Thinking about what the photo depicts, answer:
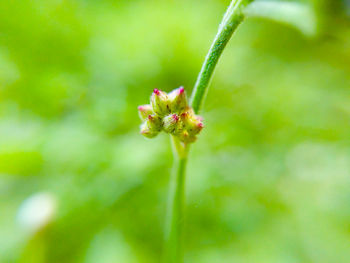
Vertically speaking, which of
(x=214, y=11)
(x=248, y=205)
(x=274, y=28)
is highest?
(x=214, y=11)

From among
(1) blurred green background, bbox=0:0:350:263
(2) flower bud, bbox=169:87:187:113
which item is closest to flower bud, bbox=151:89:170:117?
(2) flower bud, bbox=169:87:187:113

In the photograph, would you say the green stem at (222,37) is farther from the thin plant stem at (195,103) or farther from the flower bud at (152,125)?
the flower bud at (152,125)

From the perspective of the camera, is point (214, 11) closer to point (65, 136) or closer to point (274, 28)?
point (274, 28)

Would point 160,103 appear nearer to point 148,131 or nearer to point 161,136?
point 148,131

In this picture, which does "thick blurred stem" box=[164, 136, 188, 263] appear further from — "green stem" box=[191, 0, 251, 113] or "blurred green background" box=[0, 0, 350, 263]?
"blurred green background" box=[0, 0, 350, 263]

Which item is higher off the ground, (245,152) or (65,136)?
(65,136)

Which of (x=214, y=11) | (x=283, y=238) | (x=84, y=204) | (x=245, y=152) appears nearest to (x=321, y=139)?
(x=245, y=152)

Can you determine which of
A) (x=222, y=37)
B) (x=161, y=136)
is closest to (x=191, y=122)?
(x=222, y=37)
